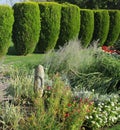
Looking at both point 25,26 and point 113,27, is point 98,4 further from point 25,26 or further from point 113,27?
point 25,26

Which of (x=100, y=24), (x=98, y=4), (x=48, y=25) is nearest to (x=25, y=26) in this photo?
(x=48, y=25)

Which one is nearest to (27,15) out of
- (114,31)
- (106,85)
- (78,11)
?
(78,11)

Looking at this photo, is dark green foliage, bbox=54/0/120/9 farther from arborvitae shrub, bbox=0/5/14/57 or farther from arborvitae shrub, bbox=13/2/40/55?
arborvitae shrub, bbox=0/5/14/57

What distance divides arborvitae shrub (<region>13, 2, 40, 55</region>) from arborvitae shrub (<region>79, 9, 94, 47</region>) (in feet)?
11.9

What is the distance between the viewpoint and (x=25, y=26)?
16281 millimetres

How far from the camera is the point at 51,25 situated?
57.4 feet

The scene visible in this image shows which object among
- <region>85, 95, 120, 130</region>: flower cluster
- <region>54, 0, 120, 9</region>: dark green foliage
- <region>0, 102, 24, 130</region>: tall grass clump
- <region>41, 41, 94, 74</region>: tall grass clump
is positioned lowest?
<region>85, 95, 120, 130</region>: flower cluster

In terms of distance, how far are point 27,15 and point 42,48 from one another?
2008 mm

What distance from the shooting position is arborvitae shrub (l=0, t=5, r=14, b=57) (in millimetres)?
15156

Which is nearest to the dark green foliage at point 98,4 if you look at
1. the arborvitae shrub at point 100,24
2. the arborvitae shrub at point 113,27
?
the arborvitae shrub at point 113,27

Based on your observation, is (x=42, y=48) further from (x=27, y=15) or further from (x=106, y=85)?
(x=106, y=85)

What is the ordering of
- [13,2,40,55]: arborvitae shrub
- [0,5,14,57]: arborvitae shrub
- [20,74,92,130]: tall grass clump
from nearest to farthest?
1. [20,74,92,130]: tall grass clump
2. [0,5,14,57]: arborvitae shrub
3. [13,2,40,55]: arborvitae shrub

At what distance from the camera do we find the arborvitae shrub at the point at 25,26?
1627cm

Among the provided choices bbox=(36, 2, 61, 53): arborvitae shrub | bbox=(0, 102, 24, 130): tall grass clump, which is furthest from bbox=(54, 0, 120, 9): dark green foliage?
bbox=(0, 102, 24, 130): tall grass clump
